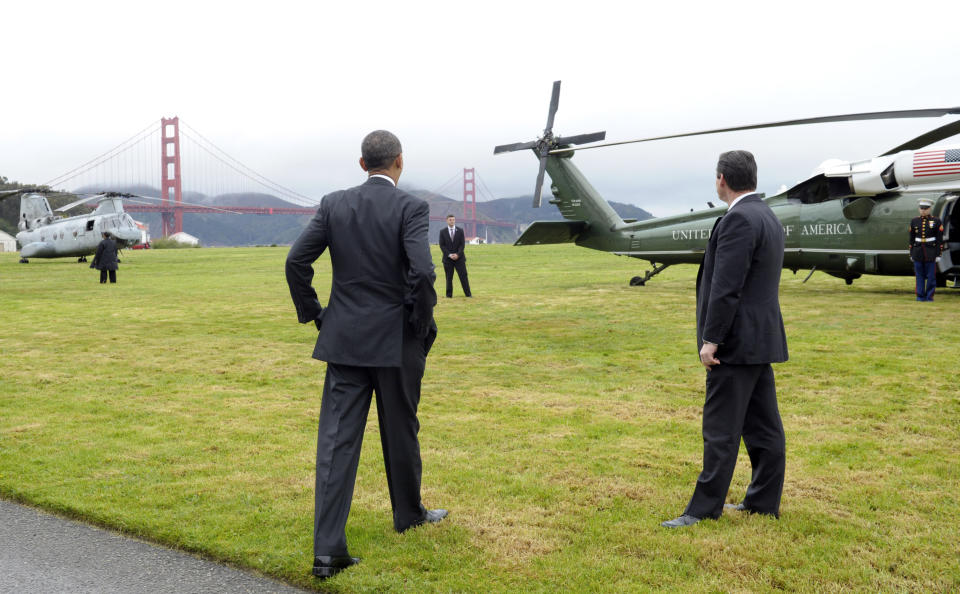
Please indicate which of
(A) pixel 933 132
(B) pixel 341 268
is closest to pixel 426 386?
(B) pixel 341 268

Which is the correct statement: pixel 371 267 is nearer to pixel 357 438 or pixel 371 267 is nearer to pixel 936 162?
pixel 357 438

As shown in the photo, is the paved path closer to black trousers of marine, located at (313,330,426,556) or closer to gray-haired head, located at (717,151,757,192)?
black trousers of marine, located at (313,330,426,556)

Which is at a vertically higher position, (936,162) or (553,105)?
(553,105)

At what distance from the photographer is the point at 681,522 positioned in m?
3.74

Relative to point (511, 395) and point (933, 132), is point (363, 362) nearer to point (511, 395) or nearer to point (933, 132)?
point (511, 395)

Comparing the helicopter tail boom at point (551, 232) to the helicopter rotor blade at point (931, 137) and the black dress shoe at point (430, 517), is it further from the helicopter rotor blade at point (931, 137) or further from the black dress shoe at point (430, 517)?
the black dress shoe at point (430, 517)

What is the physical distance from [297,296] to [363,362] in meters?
0.47

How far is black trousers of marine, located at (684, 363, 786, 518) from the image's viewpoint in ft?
12.1

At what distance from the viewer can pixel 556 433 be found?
5.50 metres

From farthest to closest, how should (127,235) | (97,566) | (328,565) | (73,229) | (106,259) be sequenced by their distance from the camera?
(73,229)
(127,235)
(106,259)
(97,566)
(328,565)

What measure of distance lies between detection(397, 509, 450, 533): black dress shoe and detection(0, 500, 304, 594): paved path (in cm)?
72

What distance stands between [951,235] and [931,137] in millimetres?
5710

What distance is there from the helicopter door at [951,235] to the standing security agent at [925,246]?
1.08 ft

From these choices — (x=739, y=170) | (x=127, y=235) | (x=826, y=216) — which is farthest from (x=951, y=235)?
(x=127, y=235)
